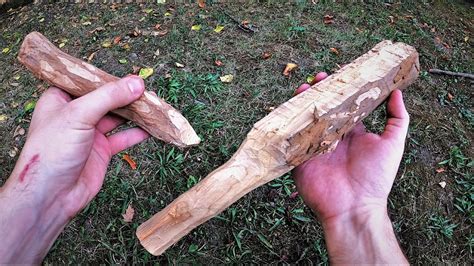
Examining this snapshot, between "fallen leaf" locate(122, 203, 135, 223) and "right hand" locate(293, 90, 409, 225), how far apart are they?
1.30 m

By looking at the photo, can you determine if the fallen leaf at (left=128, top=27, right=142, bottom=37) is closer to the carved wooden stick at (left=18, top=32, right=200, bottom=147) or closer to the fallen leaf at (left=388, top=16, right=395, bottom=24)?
the carved wooden stick at (left=18, top=32, right=200, bottom=147)

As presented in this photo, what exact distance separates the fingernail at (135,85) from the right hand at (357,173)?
3.56ft

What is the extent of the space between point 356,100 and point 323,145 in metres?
0.35

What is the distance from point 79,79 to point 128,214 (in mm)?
1102

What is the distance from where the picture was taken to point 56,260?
2732 millimetres

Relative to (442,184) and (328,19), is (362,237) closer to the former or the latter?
(442,184)

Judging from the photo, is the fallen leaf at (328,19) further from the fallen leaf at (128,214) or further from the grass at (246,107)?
the fallen leaf at (128,214)

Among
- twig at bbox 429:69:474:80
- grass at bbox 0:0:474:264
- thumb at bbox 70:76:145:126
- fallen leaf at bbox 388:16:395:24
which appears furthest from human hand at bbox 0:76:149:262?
fallen leaf at bbox 388:16:395:24

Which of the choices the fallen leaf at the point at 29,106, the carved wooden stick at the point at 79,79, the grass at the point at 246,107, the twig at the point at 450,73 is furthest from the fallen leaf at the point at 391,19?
the fallen leaf at the point at 29,106

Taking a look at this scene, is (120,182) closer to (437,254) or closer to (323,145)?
(323,145)

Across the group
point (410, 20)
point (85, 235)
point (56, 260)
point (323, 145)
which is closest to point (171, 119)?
point (323, 145)

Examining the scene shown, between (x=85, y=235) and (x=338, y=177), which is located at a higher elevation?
(x=338, y=177)

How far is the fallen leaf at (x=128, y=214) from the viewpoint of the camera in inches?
112

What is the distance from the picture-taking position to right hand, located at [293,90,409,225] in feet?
7.00
